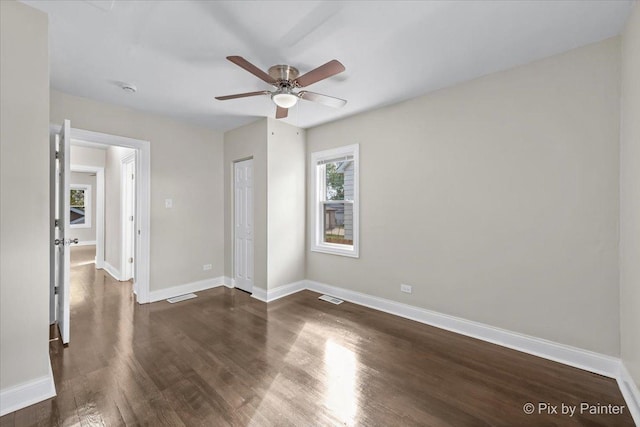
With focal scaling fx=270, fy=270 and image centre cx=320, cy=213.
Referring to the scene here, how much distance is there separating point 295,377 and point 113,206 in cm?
534

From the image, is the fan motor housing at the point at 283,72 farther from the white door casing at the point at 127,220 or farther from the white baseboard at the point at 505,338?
the white door casing at the point at 127,220

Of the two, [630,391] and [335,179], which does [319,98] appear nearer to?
[335,179]

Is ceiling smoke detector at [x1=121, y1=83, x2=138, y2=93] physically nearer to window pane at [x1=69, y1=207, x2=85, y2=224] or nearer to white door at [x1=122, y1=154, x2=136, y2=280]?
white door at [x1=122, y1=154, x2=136, y2=280]

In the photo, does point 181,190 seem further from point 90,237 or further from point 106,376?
point 90,237

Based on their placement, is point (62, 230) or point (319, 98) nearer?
point (319, 98)

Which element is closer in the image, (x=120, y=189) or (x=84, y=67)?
(x=84, y=67)

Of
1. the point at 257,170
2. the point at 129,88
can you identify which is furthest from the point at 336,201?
the point at 129,88

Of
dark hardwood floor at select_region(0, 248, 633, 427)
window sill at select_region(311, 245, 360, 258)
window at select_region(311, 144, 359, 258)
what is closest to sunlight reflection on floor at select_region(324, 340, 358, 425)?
dark hardwood floor at select_region(0, 248, 633, 427)

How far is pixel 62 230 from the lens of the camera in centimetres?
269

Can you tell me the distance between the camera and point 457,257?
288cm

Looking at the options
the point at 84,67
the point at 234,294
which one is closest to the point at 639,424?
the point at 234,294

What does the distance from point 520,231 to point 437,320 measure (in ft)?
4.16

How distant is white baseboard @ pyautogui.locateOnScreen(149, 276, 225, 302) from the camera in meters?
3.84

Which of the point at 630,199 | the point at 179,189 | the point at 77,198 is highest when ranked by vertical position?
the point at 77,198
